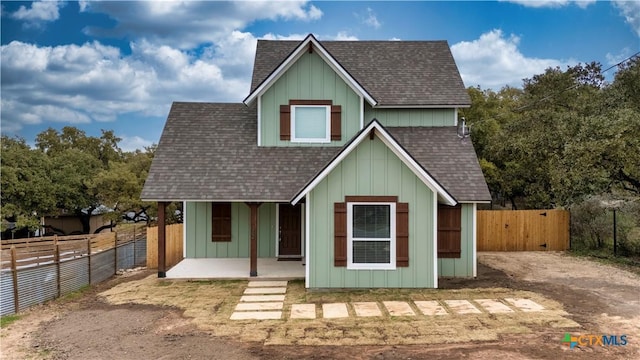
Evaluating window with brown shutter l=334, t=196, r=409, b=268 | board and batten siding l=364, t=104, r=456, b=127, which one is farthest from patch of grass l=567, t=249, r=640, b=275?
window with brown shutter l=334, t=196, r=409, b=268

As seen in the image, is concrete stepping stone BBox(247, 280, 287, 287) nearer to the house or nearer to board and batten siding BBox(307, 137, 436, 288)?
the house

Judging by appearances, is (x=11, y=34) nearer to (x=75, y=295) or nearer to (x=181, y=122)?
(x=181, y=122)

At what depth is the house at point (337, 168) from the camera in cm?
1086

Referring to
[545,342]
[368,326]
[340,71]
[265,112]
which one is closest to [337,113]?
[340,71]

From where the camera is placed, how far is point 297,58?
13680 millimetres

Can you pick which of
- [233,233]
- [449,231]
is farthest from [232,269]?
[449,231]

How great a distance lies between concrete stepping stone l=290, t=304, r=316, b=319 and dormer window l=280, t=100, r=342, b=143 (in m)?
5.97

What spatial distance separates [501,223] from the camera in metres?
17.9

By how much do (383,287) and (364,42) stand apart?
10.5 m

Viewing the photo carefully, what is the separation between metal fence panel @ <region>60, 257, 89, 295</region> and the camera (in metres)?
11.1

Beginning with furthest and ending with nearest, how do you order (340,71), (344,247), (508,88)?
(508,88) → (340,71) → (344,247)

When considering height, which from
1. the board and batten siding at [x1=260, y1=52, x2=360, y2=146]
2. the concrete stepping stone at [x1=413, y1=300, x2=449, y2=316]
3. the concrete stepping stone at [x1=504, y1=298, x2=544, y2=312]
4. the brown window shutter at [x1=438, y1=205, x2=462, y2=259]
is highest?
the board and batten siding at [x1=260, y1=52, x2=360, y2=146]

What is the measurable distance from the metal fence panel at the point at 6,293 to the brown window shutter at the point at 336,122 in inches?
362

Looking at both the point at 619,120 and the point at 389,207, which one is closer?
the point at 389,207
